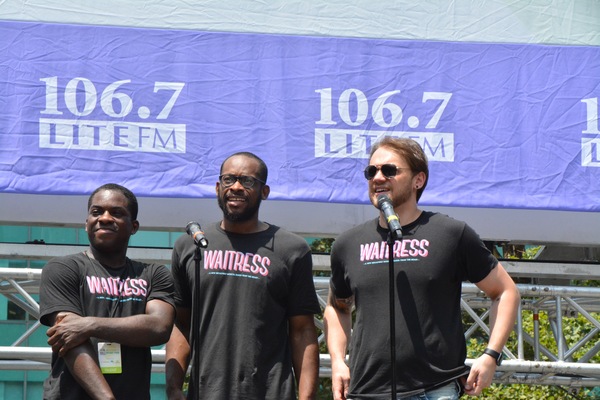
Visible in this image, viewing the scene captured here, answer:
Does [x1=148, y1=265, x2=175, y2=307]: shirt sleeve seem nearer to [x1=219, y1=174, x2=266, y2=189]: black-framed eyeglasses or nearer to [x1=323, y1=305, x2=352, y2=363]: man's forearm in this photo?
[x1=219, y1=174, x2=266, y2=189]: black-framed eyeglasses

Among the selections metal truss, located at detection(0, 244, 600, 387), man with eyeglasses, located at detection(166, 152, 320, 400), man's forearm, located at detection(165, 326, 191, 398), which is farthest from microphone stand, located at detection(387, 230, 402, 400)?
metal truss, located at detection(0, 244, 600, 387)

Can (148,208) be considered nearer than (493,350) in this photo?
No

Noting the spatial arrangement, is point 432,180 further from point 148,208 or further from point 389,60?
point 148,208

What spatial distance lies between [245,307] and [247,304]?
1 cm

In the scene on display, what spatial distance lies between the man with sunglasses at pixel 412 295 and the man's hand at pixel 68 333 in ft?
3.24

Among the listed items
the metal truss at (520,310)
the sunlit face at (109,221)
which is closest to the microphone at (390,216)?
the sunlit face at (109,221)

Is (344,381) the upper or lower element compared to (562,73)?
lower

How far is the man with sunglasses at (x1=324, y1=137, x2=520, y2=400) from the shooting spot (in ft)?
13.2

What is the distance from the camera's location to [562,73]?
6613 mm

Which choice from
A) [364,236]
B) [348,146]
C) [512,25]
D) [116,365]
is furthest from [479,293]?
[116,365]

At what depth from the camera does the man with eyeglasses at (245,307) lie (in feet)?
14.3

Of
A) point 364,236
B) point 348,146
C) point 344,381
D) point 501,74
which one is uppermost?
point 501,74

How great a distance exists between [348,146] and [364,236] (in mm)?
2064

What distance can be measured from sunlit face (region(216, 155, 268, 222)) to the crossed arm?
563 mm
